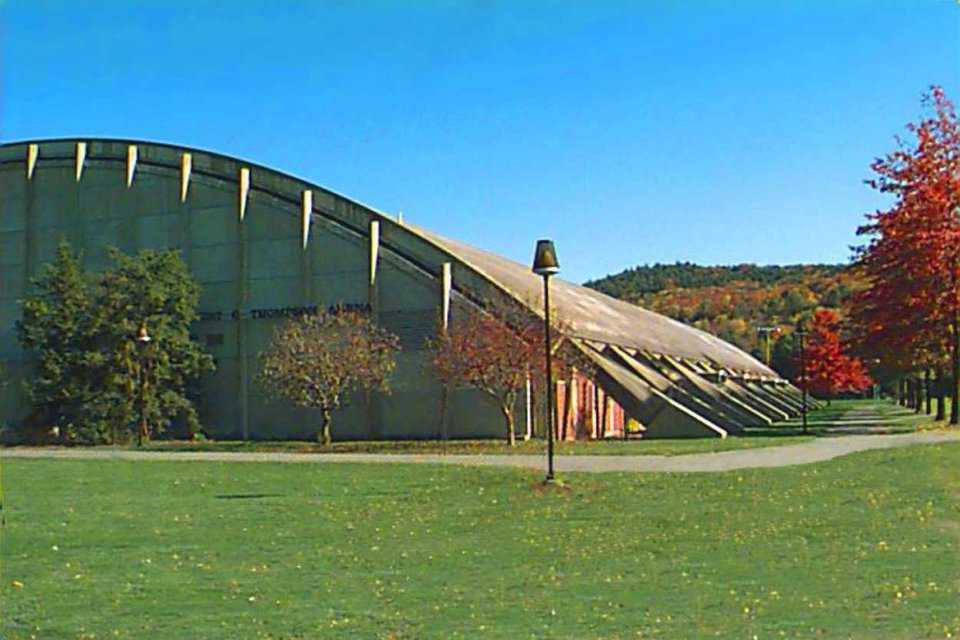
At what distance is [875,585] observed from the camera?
880 cm

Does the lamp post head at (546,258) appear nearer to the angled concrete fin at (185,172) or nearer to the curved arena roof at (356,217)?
the curved arena roof at (356,217)

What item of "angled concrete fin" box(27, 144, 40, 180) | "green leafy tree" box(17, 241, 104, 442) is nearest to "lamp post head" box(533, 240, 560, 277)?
"green leafy tree" box(17, 241, 104, 442)

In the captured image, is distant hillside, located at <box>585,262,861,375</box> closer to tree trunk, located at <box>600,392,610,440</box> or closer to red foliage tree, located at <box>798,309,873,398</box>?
red foliage tree, located at <box>798,309,873,398</box>

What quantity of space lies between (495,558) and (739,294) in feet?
443

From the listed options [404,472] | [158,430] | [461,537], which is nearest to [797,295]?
[158,430]

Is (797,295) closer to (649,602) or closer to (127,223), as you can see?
(127,223)

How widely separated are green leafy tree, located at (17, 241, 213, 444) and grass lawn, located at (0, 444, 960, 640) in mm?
21920

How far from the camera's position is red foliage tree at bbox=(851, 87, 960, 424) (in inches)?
1401

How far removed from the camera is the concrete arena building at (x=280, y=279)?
39.7m

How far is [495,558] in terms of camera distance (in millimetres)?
10992

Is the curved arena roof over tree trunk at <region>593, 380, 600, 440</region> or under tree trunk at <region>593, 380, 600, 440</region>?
over

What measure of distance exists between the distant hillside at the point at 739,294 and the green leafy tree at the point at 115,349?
229 feet

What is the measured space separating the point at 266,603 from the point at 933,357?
118 ft

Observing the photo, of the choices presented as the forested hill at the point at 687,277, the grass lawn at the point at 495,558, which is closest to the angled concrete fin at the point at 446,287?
the grass lawn at the point at 495,558
